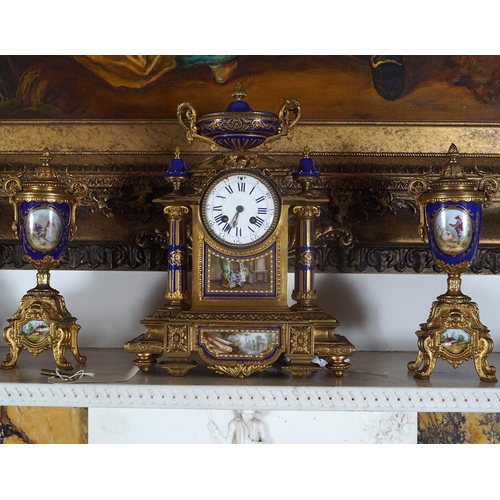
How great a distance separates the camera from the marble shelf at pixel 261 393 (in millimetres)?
2115

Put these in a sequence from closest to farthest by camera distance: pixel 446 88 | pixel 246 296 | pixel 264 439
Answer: pixel 264 439, pixel 246 296, pixel 446 88

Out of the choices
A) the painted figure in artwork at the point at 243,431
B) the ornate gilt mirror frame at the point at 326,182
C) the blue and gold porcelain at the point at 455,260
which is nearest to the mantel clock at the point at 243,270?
the painted figure in artwork at the point at 243,431

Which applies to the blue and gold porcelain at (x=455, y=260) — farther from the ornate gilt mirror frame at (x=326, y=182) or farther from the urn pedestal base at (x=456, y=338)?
the ornate gilt mirror frame at (x=326, y=182)

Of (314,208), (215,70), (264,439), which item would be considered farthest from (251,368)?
(215,70)

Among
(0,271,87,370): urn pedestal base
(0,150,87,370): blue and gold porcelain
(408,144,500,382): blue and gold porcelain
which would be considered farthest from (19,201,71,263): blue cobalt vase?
(408,144,500,382): blue and gold porcelain

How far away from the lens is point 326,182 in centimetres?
286

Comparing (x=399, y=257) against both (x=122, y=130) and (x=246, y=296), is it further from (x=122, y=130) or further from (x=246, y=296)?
(x=122, y=130)

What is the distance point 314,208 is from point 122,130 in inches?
37.8

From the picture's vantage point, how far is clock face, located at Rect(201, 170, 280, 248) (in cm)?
231

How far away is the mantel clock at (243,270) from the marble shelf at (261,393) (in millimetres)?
87

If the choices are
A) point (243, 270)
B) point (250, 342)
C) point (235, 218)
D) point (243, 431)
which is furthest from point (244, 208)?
point (243, 431)

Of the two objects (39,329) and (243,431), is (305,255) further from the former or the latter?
(39,329)

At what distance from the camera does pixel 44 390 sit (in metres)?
2.17

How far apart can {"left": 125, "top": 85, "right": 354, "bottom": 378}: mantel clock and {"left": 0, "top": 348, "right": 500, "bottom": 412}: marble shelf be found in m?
0.09
